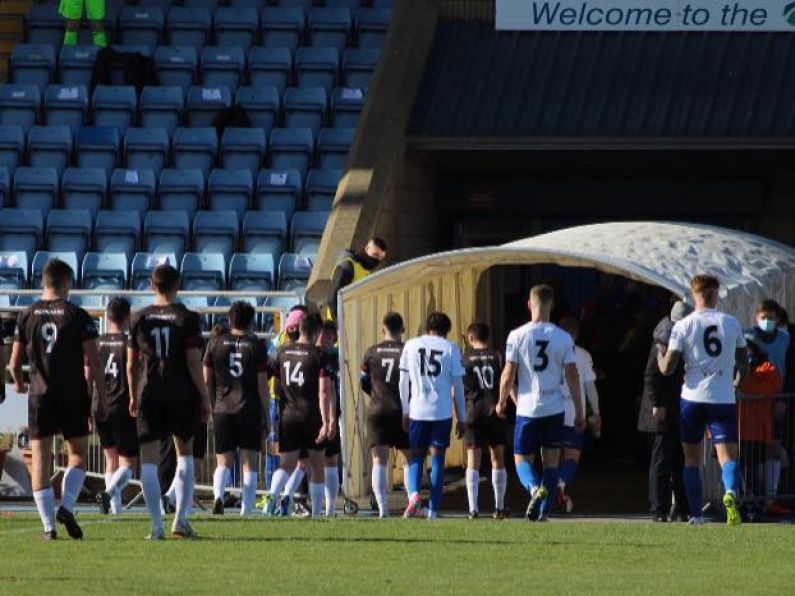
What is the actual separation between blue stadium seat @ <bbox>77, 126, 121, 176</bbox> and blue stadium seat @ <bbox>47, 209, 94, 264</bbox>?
1075 mm

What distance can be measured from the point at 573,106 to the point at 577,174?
1.93m

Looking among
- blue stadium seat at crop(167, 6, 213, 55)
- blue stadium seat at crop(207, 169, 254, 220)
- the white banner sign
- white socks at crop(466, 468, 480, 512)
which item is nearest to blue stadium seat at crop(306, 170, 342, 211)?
blue stadium seat at crop(207, 169, 254, 220)

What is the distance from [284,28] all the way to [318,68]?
1176mm

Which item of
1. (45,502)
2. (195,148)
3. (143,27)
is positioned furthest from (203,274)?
(45,502)

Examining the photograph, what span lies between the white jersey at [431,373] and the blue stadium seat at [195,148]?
9.18m

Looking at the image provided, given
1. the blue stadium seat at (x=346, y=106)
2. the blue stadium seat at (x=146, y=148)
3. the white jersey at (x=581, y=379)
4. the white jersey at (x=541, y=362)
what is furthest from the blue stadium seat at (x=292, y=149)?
the white jersey at (x=541, y=362)

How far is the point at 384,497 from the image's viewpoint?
64.3 feet

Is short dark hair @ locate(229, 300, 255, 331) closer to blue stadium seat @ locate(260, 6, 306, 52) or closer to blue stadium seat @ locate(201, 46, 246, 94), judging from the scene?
blue stadium seat @ locate(201, 46, 246, 94)

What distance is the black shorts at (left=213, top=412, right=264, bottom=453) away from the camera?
1836 cm

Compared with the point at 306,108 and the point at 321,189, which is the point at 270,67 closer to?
the point at 306,108

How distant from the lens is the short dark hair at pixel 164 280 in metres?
14.9

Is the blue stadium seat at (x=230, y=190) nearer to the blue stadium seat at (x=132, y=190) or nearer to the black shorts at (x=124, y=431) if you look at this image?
the blue stadium seat at (x=132, y=190)

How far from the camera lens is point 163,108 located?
2866 centimetres

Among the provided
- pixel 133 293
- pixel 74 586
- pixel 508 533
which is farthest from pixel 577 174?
pixel 74 586
